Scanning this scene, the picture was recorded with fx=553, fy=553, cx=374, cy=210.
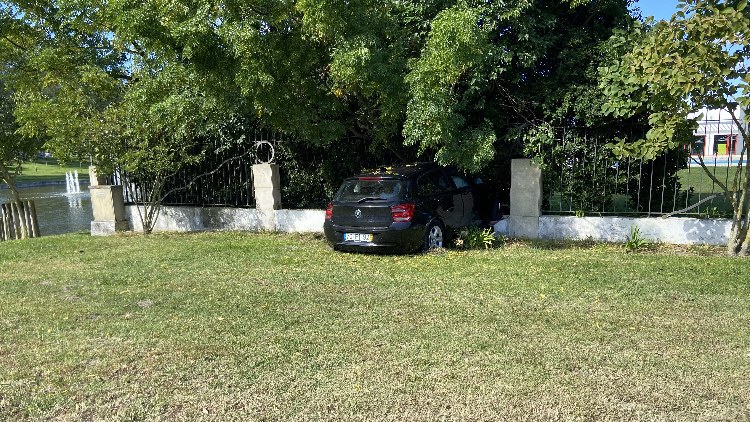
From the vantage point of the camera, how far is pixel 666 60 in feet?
24.5

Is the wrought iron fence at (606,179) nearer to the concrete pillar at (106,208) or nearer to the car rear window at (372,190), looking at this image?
the car rear window at (372,190)

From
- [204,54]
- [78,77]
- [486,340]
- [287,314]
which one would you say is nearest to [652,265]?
[486,340]

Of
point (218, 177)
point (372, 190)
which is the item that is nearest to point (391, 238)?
point (372, 190)

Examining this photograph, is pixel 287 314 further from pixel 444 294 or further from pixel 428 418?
pixel 428 418

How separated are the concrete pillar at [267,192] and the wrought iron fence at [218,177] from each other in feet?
1.09

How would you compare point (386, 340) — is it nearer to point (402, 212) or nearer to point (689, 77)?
point (402, 212)

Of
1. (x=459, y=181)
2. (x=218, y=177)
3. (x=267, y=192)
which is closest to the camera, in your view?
(x=459, y=181)

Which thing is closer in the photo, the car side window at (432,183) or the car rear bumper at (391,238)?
the car rear bumper at (391,238)

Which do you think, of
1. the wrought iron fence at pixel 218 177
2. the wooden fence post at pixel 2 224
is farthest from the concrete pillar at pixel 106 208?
the wooden fence post at pixel 2 224

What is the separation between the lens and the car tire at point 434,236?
8961 millimetres

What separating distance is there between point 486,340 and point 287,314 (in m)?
2.10

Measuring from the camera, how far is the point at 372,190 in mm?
9016

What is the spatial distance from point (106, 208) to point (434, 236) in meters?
8.81

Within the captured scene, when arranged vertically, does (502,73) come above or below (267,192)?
above
